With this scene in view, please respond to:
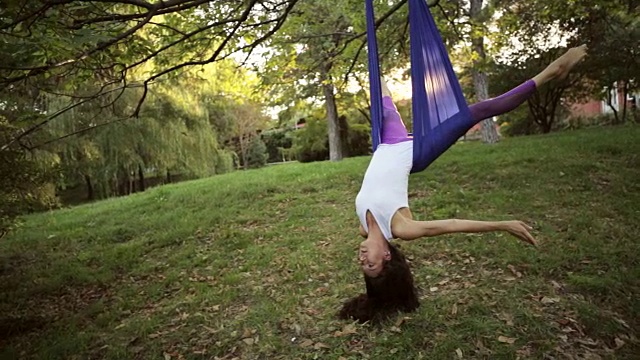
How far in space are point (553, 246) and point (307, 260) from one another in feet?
9.27

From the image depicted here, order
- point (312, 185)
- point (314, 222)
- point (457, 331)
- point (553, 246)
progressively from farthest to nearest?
point (312, 185)
point (314, 222)
point (553, 246)
point (457, 331)

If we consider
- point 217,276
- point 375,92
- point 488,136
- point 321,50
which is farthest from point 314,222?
point 488,136

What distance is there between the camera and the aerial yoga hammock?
2639 mm

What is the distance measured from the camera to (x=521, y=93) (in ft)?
8.44

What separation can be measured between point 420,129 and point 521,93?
61 centimetres

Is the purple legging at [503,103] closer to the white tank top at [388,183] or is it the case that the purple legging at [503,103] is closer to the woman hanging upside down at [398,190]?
the woman hanging upside down at [398,190]

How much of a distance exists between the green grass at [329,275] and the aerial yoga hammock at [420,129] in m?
1.25

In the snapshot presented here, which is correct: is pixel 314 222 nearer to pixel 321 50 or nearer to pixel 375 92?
pixel 321 50

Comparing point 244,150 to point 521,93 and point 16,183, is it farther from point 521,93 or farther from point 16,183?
point 521,93

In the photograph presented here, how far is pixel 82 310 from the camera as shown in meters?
5.06

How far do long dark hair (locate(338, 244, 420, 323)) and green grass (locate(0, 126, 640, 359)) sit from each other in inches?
4.9

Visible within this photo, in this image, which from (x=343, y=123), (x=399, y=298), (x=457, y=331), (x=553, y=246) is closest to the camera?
(x=457, y=331)

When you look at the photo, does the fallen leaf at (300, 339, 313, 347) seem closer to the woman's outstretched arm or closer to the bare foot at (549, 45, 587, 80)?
the woman's outstretched arm

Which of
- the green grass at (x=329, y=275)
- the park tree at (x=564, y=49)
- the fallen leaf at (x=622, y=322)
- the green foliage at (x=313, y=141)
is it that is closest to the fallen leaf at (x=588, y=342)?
the green grass at (x=329, y=275)
